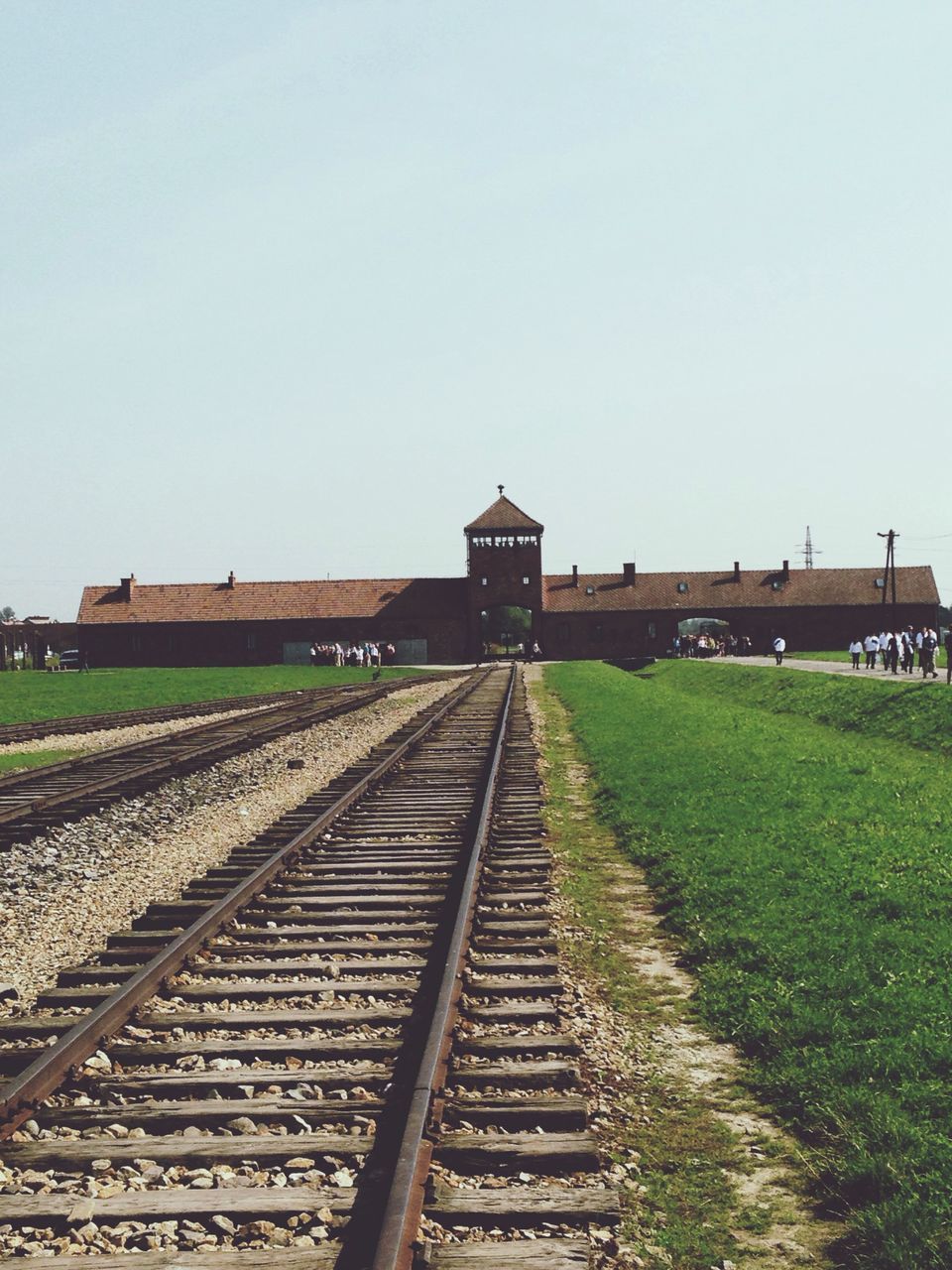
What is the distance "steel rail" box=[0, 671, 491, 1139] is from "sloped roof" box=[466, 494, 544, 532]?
236ft

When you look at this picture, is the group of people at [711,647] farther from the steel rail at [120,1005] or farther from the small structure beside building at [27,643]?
the steel rail at [120,1005]

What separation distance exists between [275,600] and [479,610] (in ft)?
47.8

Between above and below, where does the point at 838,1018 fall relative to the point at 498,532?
below

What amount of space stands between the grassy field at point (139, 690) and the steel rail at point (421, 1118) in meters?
22.8

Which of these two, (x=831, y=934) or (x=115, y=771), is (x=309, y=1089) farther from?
(x=115, y=771)

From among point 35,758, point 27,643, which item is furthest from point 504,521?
point 35,758

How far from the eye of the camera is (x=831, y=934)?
6.93 metres

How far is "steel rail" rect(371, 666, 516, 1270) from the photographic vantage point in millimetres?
3236

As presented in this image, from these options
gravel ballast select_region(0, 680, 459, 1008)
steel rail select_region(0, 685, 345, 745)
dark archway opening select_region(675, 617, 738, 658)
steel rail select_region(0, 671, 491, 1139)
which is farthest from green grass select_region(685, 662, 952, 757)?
dark archway opening select_region(675, 617, 738, 658)

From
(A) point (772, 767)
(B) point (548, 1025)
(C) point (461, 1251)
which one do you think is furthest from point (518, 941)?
(A) point (772, 767)

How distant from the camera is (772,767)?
47.3ft

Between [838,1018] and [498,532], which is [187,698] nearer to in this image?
[838,1018]

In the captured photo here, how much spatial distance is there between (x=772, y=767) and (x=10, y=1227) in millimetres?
12014

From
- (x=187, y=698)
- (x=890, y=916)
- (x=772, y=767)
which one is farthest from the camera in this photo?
(x=187, y=698)
